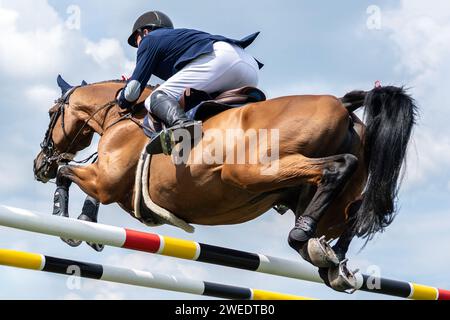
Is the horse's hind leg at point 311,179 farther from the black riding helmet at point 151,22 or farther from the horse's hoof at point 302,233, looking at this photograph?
the black riding helmet at point 151,22

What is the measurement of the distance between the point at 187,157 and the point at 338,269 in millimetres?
1508

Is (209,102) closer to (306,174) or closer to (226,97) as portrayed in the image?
(226,97)

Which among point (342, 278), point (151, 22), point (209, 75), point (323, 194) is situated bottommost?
point (342, 278)

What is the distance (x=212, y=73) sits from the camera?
7703 mm

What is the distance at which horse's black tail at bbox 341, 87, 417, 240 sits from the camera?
696 cm

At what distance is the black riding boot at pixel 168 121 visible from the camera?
728cm

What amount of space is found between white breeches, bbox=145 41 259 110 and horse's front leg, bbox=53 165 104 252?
0.94m

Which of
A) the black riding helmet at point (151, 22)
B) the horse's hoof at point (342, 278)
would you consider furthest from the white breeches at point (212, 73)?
the horse's hoof at point (342, 278)

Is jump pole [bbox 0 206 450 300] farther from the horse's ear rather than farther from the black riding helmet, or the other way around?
the horse's ear

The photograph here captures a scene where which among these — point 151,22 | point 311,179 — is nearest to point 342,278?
point 311,179

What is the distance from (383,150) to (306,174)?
64 cm

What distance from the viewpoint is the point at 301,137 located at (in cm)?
688

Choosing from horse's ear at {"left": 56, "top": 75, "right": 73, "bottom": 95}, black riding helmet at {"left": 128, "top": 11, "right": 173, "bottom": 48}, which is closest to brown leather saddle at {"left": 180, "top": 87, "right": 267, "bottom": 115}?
black riding helmet at {"left": 128, "top": 11, "right": 173, "bottom": 48}

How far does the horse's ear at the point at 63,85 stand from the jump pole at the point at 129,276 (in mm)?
2934
